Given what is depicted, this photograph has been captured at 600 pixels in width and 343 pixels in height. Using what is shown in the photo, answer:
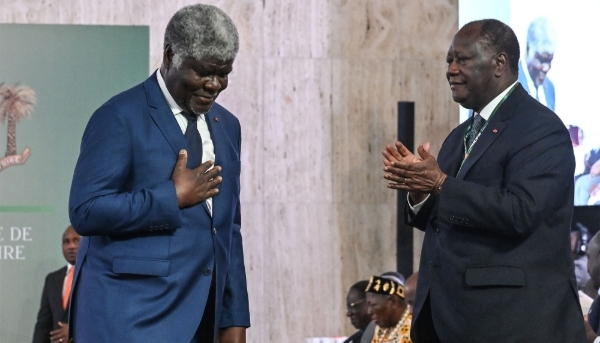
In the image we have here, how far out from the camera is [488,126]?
11.6ft

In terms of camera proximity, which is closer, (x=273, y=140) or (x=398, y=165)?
(x=398, y=165)

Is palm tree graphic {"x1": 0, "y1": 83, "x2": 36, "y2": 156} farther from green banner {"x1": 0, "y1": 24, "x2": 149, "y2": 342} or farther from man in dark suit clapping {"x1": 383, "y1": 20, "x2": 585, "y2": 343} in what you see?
man in dark suit clapping {"x1": 383, "y1": 20, "x2": 585, "y2": 343}

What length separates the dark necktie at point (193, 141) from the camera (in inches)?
122

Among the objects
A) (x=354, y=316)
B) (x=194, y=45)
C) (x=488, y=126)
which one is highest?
(x=194, y=45)

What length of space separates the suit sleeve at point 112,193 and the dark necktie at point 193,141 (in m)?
0.14


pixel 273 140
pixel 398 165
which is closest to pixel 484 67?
pixel 398 165

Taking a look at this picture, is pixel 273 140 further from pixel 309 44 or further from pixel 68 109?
pixel 68 109

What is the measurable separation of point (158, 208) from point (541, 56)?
4.35 m

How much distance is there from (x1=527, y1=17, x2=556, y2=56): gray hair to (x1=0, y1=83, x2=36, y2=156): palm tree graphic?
3459 millimetres

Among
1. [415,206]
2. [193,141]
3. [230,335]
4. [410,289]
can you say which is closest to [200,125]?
[193,141]

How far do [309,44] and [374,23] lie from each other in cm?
50

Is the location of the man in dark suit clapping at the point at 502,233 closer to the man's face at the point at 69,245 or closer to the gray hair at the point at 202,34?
the gray hair at the point at 202,34

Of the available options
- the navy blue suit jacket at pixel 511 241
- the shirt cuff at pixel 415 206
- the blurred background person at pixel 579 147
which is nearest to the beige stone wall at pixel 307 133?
the blurred background person at pixel 579 147

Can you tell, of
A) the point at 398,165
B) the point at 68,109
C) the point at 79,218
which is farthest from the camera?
the point at 68,109
